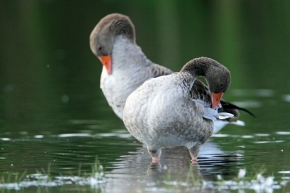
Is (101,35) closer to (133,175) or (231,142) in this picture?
(231,142)

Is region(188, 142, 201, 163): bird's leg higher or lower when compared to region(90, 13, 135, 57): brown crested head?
lower

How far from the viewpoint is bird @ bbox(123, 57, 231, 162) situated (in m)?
9.12

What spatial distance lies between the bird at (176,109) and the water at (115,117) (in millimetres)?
375

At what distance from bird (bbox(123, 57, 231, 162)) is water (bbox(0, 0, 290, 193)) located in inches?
14.8

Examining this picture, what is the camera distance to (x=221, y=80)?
9719 millimetres

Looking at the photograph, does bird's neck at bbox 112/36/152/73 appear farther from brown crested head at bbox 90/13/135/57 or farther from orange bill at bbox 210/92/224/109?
orange bill at bbox 210/92/224/109

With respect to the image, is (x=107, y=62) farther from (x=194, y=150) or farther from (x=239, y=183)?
(x=239, y=183)

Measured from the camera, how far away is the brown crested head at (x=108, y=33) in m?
12.9

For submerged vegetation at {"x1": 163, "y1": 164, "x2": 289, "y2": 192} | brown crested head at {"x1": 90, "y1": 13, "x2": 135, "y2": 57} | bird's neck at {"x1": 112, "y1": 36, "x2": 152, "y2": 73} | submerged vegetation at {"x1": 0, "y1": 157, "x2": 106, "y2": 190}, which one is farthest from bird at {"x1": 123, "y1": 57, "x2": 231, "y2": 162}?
brown crested head at {"x1": 90, "y1": 13, "x2": 135, "y2": 57}

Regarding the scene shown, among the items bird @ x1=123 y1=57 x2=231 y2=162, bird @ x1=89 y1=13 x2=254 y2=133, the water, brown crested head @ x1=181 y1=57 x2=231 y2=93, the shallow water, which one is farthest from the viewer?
bird @ x1=89 y1=13 x2=254 y2=133

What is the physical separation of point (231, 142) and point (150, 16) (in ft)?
87.6

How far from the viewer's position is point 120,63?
1269cm

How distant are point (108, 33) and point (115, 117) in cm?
188

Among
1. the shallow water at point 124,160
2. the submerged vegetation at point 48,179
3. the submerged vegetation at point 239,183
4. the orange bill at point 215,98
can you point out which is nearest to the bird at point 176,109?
the orange bill at point 215,98
